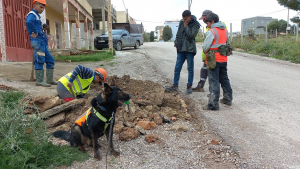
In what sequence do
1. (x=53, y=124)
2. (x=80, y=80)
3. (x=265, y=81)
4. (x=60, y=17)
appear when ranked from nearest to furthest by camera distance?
(x=53, y=124)
(x=80, y=80)
(x=265, y=81)
(x=60, y=17)

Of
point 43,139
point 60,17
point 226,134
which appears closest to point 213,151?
point 226,134

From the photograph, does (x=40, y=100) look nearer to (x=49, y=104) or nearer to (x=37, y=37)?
(x=49, y=104)

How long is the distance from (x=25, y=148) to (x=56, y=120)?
1.33 metres

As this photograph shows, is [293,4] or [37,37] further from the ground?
[293,4]

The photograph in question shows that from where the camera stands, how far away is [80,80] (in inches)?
182

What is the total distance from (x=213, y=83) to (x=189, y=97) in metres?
1.08

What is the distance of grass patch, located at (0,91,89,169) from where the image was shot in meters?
2.42

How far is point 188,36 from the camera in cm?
564

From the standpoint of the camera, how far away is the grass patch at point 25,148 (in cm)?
242

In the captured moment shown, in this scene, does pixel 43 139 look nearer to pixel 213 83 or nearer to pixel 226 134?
pixel 226 134

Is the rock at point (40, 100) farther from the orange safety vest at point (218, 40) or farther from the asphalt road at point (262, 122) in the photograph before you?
the orange safety vest at point (218, 40)

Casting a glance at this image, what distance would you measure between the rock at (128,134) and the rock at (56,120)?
3.85 feet

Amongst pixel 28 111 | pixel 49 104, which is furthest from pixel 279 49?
pixel 28 111

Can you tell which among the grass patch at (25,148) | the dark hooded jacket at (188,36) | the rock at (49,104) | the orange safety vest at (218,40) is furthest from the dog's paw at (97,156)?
the dark hooded jacket at (188,36)
